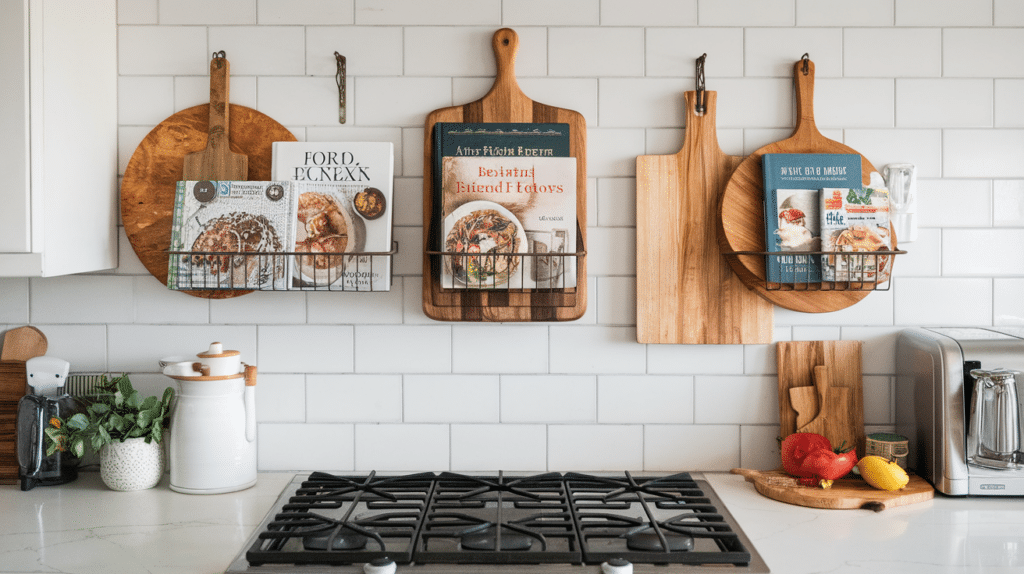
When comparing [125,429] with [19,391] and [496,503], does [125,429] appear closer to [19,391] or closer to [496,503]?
[19,391]

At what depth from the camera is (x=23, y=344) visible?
1.62m

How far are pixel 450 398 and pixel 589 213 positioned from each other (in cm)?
50

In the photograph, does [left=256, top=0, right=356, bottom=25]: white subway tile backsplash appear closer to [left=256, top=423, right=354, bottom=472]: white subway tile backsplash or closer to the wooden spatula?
the wooden spatula

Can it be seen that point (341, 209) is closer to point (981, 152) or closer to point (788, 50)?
point (788, 50)

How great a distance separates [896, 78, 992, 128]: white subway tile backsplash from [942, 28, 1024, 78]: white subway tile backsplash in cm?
2

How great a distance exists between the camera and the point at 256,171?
5.31 ft

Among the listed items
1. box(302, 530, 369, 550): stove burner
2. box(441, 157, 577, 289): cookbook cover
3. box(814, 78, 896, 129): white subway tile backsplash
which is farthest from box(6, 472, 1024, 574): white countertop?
box(814, 78, 896, 129): white subway tile backsplash

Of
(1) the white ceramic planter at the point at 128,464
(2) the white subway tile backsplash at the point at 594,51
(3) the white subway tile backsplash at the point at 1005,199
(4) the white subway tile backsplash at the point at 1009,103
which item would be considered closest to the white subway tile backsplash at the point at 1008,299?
(3) the white subway tile backsplash at the point at 1005,199

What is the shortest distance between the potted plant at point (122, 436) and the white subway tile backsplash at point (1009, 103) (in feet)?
6.13

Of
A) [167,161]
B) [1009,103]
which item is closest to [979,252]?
[1009,103]

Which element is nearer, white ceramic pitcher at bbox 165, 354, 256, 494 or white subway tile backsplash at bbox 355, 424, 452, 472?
white ceramic pitcher at bbox 165, 354, 256, 494

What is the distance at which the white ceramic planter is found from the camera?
150 centimetres

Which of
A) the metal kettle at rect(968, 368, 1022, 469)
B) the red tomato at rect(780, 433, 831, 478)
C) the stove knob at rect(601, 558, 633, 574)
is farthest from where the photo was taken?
the red tomato at rect(780, 433, 831, 478)

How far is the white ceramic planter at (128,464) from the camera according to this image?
1504 mm
